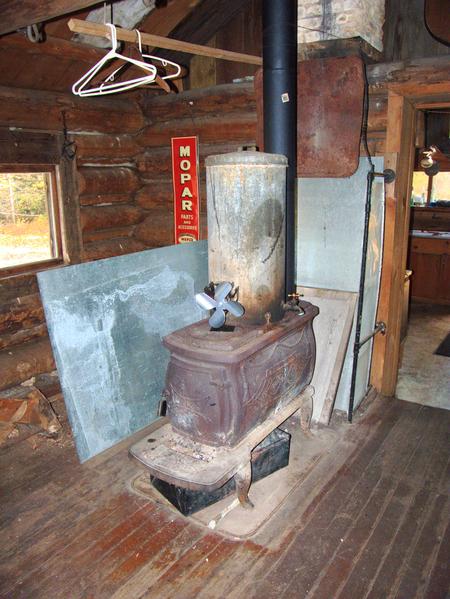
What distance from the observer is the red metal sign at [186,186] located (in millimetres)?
5114

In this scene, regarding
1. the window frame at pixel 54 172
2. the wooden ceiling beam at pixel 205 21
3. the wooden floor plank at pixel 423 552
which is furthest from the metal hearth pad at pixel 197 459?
the wooden ceiling beam at pixel 205 21

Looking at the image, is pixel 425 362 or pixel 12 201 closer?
pixel 12 201

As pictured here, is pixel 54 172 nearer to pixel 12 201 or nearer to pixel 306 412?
pixel 12 201

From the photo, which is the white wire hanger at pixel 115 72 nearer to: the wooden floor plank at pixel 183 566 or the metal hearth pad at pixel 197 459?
the metal hearth pad at pixel 197 459

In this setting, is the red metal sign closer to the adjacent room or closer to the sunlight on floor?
the adjacent room

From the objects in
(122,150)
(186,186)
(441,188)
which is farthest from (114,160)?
(441,188)

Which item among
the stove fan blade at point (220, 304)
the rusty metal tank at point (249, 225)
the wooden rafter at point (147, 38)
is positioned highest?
the wooden rafter at point (147, 38)

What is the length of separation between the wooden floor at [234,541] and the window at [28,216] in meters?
1.91

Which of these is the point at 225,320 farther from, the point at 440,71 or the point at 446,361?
the point at 446,361

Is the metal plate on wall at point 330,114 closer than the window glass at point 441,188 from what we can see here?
Yes

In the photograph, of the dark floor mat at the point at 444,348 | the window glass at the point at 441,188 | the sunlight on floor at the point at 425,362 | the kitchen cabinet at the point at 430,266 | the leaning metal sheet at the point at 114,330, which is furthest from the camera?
the window glass at the point at 441,188

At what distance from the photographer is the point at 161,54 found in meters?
4.98

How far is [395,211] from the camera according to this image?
416 cm

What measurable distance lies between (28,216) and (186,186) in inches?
64.9
